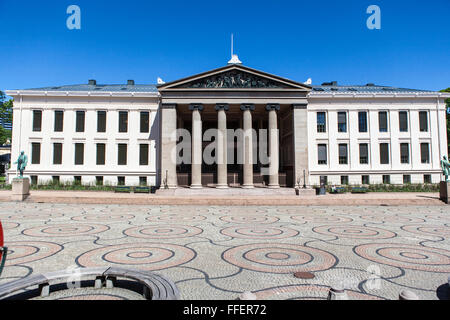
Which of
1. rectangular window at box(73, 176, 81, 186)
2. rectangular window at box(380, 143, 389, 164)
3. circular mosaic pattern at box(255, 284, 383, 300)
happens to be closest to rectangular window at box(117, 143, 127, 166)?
rectangular window at box(73, 176, 81, 186)

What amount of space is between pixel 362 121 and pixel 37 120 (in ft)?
146

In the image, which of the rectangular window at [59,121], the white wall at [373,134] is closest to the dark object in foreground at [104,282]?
the white wall at [373,134]

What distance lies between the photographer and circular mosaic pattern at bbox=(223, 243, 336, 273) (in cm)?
576

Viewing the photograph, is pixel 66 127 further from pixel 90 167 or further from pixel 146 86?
pixel 146 86

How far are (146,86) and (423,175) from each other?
43.9m

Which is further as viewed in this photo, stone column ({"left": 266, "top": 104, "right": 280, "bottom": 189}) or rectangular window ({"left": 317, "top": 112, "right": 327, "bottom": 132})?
rectangular window ({"left": 317, "top": 112, "right": 327, "bottom": 132})

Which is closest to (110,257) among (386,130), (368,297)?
(368,297)

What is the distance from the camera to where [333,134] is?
122ft

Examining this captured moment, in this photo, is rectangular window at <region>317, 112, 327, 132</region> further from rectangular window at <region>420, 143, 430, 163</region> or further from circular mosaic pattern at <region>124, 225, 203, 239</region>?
circular mosaic pattern at <region>124, 225, 203, 239</region>

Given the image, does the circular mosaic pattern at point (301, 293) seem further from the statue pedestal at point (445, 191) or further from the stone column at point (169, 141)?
the stone column at point (169, 141)

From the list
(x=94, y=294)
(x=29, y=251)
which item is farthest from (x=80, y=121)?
(x=94, y=294)

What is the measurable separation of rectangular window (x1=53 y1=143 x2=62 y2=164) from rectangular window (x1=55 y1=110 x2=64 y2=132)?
208 centimetres

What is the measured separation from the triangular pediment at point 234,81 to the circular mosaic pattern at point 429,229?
21593mm

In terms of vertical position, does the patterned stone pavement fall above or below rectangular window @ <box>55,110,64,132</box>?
below
